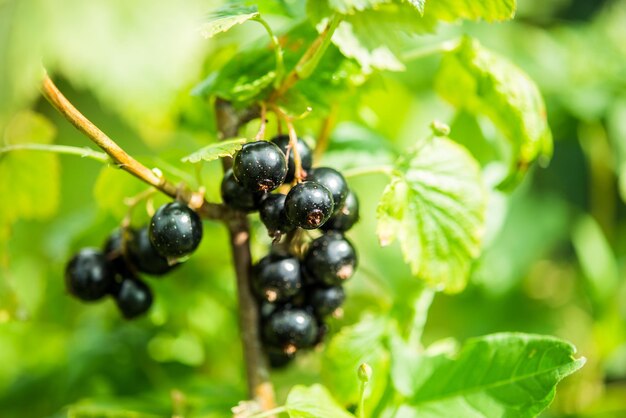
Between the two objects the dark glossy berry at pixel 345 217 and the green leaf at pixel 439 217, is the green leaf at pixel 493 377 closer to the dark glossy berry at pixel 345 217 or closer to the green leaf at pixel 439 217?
the green leaf at pixel 439 217

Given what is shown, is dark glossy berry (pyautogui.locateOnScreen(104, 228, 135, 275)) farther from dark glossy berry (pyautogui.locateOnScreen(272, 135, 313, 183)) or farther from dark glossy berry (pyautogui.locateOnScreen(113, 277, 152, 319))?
dark glossy berry (pyautogui.locateOnScreen(272, 135, 313, 183))

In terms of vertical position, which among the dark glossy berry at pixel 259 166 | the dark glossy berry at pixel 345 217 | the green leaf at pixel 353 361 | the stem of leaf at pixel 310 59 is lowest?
the green leaf at pixel 353 361

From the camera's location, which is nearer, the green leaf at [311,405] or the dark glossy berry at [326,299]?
the green leaf at [311,405]

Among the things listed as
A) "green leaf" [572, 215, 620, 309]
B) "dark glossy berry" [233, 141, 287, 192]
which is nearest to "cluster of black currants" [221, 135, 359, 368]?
"dark glossy berry" [233, 141, 287, 192]

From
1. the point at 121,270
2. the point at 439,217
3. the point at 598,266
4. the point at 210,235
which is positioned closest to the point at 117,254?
the point at 121,270

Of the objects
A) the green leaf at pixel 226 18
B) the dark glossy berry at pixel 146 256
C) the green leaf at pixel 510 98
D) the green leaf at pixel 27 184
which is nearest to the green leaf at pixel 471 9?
the green leaf at pixel 510 98

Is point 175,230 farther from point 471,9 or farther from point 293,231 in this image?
point 471,9
